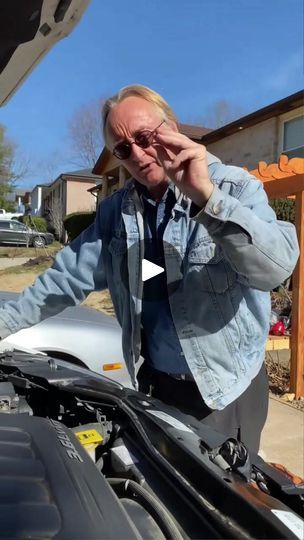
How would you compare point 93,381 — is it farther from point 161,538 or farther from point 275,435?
point 275,435

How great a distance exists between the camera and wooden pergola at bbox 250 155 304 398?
498 centimetres

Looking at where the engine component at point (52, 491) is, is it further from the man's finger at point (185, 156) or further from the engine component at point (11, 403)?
the man's finger at point (185, 156)

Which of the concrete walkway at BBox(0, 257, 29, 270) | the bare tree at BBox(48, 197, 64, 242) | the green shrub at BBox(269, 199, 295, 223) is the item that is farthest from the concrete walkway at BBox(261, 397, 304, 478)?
the bare tree at BBox(48, 197, 64, 242)

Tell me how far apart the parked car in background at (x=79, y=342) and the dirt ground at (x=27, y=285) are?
5746 mm

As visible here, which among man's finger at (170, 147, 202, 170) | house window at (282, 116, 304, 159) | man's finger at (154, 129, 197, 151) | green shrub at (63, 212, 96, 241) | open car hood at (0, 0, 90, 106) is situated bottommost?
man's finger at (170, 147, 202, 170)

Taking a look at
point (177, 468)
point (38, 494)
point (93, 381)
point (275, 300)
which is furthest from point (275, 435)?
point (275, 300)

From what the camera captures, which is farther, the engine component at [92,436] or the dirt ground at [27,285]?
the dirt ground at [27,285]

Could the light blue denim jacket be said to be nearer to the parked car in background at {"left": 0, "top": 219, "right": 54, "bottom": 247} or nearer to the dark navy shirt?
the dark navy shirt

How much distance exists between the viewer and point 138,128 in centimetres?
183

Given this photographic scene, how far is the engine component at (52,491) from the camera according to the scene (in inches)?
43.8

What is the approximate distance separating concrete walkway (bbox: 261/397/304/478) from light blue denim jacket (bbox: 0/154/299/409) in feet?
6.33

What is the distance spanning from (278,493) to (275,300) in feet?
24.9

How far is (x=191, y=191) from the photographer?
1.49m

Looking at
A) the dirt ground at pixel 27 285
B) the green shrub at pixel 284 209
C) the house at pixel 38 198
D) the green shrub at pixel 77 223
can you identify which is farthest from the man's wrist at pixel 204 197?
the house at pixel 38 198
